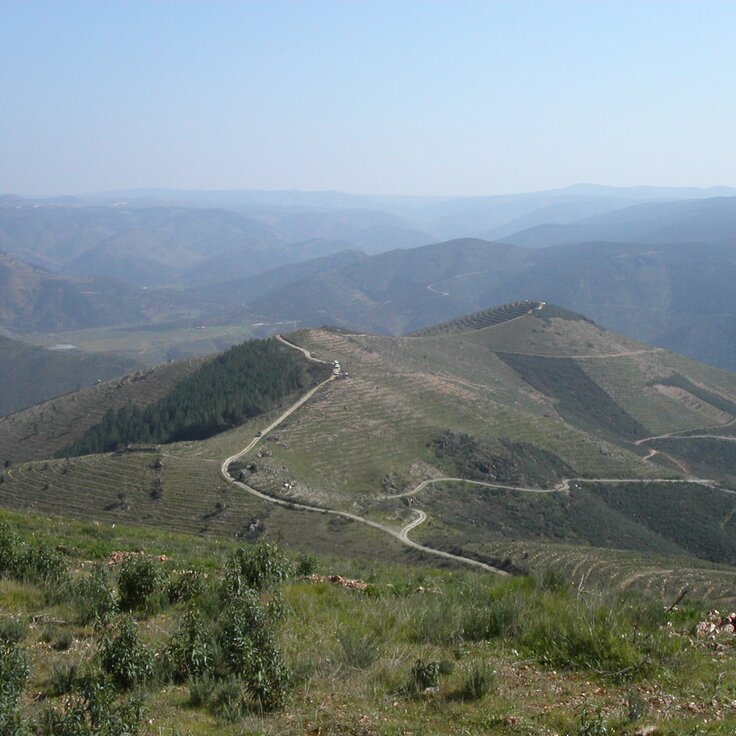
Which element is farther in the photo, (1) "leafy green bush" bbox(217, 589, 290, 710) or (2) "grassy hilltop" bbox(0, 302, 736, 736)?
(2) "grassy hilltop" bbox(0, 302, 736, 736)

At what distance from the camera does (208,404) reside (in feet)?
184

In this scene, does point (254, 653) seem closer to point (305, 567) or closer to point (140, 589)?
point (140, 589)

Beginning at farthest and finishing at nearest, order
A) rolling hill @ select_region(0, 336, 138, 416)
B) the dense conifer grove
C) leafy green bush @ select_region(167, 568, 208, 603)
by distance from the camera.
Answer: rolling hill @ select_region(0, 336, 138, 416), the dense conifer grove, leafy green bush @ select_region(167, 568, 208, 603)

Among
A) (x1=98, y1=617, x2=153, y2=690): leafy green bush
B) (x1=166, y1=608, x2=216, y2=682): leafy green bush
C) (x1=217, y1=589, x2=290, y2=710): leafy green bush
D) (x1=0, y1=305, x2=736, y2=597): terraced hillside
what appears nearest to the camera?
(x1=217, y1=589, x2=290, y2=710): leafy green bush

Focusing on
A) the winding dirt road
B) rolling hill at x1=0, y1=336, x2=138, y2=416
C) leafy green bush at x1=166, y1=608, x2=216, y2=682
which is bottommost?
rolling hill at x1=0, y1=336, x2=138, y2=416

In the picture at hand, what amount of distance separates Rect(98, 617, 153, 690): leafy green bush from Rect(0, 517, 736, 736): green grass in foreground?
0.01m

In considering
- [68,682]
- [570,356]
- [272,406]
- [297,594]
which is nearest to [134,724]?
[68,682]

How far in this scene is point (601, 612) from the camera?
941cm

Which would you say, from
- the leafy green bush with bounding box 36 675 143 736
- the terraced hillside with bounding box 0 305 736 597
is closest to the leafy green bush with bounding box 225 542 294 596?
the leafy green bush with bounding box 36 675 143 736

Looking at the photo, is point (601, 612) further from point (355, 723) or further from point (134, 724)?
point (134, 724)

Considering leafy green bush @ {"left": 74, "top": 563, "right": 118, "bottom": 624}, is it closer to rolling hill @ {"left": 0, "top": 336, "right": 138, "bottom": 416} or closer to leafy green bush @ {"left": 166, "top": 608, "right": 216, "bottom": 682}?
leafy green bush @ {"left": 166, "top": 608, "right": 216, "bottom": 682}

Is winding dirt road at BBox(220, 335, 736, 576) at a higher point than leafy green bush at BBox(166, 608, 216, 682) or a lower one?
lower

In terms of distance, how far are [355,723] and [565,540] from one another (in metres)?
37.5

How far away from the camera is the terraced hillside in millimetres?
35812
